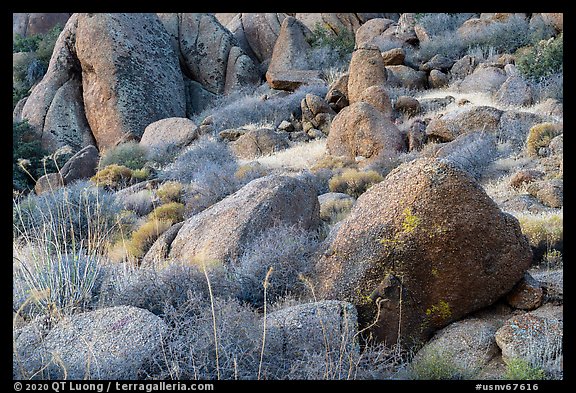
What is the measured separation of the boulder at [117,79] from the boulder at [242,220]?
14687mm

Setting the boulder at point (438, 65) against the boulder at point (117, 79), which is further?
the boulder at point (117, 79)

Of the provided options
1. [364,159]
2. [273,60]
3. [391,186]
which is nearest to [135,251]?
[391,186]

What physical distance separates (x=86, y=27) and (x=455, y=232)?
19.4m

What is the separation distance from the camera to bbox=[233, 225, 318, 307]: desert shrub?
16.6ft

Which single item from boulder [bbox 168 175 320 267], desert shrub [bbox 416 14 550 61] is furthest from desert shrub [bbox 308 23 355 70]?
boulder [bbox 168 175 320 267]

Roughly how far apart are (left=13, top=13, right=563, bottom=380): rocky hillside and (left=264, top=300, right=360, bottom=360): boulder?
15 millimetres

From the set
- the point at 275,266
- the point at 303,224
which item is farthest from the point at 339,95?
the point at 275,266

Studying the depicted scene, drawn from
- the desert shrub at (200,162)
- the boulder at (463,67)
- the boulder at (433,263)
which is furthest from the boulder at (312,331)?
the boulder at (463,67)

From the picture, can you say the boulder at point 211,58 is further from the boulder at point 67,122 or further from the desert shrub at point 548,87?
the desert shrub at point 548,87

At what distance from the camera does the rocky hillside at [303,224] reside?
159 inches

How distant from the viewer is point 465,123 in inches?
522

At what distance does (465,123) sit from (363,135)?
2.21 m

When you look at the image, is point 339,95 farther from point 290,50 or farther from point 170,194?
point 290,50

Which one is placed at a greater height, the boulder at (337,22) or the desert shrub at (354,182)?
the boulder at (337,22)
